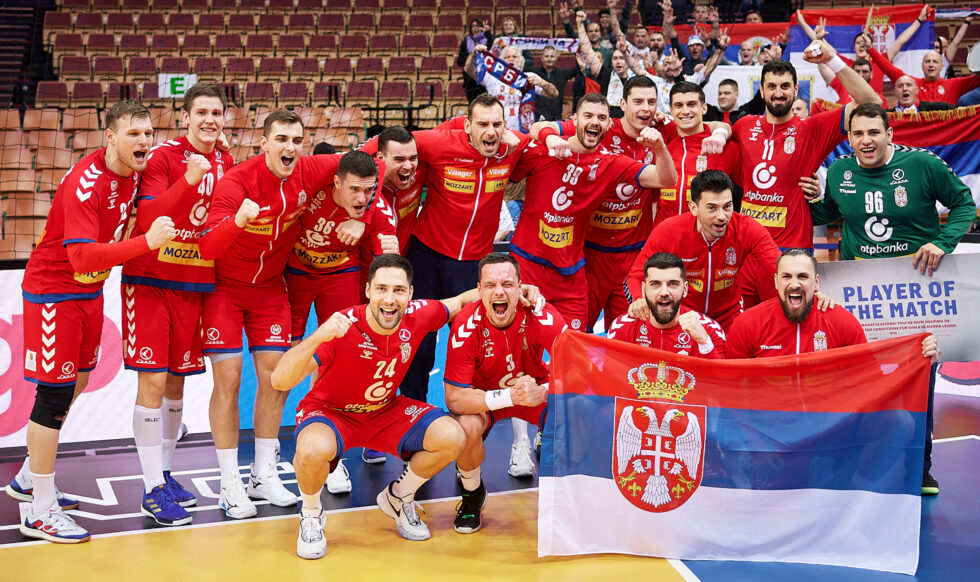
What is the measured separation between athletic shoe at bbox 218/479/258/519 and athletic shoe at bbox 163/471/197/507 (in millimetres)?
222

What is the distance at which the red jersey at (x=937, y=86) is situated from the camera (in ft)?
33.7

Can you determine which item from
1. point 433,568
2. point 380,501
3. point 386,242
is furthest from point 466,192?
point 433,568

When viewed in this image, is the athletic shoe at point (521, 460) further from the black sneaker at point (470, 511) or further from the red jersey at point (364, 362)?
the red jersey at point (364, 362)

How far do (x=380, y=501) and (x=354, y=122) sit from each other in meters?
9.20

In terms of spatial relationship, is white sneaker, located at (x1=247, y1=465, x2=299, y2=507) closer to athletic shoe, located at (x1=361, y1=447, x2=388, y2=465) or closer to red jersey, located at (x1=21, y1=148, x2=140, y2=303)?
athletic shoe, located at (x1=361, y1=447, x2=388, y2=465)

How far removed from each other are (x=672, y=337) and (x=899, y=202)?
1.95 meters

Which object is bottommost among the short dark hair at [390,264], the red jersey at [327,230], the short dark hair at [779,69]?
the short dark hair at [390,264]

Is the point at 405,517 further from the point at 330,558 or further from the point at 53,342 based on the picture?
the point at 53,342

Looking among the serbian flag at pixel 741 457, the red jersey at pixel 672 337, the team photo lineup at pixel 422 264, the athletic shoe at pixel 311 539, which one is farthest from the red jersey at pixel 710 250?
the athletic shoe at pixel 311 539

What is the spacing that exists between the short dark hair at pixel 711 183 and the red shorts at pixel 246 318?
2760 millimetres

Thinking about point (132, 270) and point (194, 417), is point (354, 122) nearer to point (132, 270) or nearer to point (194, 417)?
point (194, 417)

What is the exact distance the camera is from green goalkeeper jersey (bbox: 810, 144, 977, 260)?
568cm

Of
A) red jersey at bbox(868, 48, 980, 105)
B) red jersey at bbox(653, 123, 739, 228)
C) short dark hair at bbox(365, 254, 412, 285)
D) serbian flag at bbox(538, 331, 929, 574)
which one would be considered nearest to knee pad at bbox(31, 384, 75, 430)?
short dark hair at bbox(365, 254, 412, 285)

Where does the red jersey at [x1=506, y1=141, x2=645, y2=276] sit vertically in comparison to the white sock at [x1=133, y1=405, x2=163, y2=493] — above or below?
above
